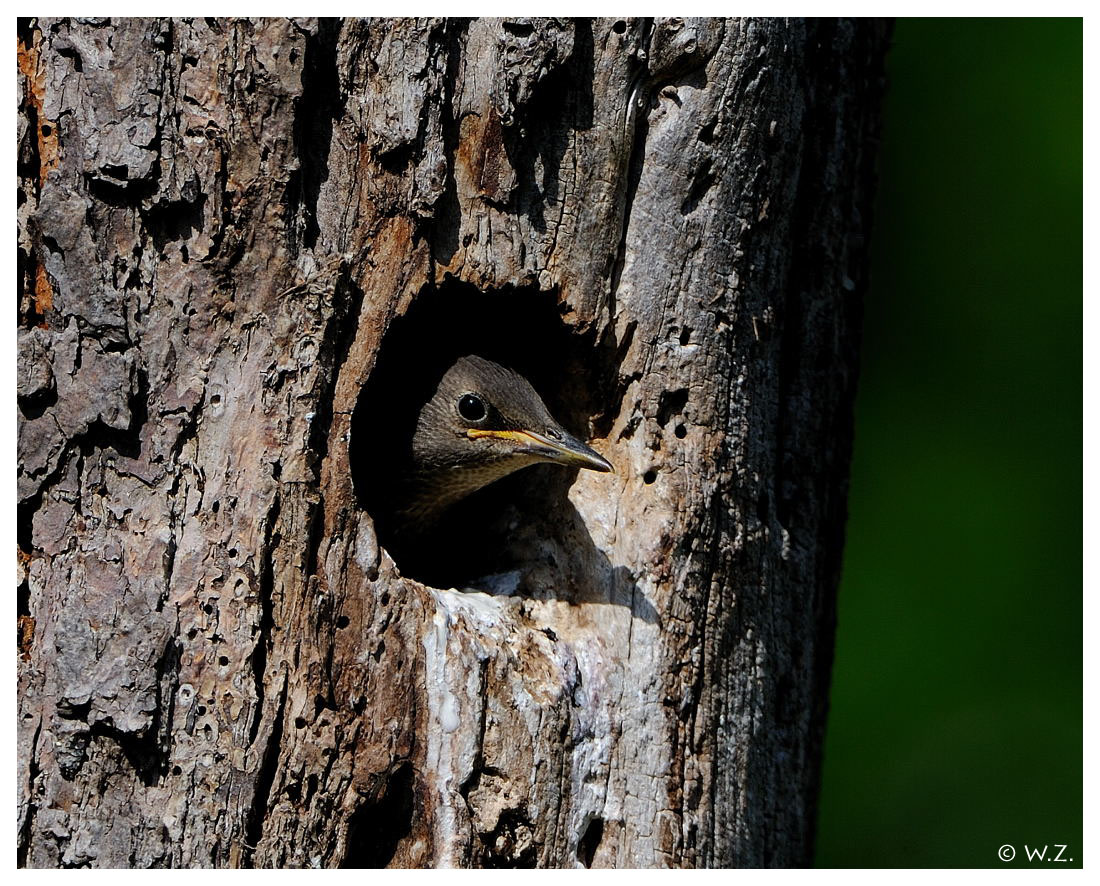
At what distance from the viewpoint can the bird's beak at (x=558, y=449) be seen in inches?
128

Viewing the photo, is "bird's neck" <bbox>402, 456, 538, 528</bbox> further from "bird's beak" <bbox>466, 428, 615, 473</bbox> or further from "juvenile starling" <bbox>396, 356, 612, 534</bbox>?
"bird's beak" <bbox>466, 428, 615, 473</bbox>

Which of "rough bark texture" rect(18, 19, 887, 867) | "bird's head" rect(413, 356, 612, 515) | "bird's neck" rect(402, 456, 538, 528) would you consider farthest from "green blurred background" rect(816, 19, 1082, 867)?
"rough bark texture" rect(18, 19, 887, 867)

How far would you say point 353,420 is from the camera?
304 centimetres

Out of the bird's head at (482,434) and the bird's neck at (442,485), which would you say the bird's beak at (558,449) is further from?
the bird's neck at (442,485)

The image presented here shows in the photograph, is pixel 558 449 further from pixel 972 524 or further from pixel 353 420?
pixel 972 524

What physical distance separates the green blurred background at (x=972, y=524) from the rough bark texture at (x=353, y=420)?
302 cm

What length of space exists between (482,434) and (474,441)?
0.06 m

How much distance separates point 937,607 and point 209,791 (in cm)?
434

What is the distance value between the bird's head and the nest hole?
0.20ft

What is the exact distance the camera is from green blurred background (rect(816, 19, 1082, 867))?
20.0ft

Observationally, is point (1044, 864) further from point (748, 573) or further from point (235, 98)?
point (235, 98)

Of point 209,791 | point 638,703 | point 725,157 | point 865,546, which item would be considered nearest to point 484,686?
point 638,703

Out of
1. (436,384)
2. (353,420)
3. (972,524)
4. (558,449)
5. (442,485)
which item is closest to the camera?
(353,420)

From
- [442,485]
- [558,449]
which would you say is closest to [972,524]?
[442,485]
